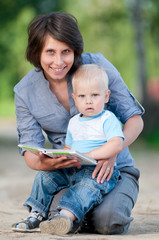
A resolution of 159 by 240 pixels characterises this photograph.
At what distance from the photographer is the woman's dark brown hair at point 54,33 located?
3.62 m

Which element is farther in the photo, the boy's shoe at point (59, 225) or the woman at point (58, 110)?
the woman at point (58, 110)

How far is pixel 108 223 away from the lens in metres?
3.61

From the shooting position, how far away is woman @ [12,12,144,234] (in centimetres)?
362

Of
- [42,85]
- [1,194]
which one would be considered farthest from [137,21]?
[42,85]

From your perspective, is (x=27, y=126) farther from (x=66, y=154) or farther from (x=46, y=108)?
(x=66, y=154)

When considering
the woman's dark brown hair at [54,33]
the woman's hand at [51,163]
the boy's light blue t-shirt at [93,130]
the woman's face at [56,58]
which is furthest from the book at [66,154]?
the woman's dark brown hair at [54,33]

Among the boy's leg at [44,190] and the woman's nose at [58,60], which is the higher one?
the woman's nose at [58,60]

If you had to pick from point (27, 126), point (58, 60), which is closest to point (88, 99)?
point (58, 60)

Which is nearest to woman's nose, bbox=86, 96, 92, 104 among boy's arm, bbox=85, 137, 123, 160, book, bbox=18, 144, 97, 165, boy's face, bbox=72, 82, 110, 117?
boy's face, bbox=72, 82, 110, 117

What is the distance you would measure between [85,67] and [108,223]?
3.97ft

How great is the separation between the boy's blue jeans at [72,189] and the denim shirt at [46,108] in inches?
11.0

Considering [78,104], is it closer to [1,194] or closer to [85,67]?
[85,67]

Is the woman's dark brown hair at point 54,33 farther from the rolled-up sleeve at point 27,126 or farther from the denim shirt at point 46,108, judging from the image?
the rolled-up sleeve at point 27,126

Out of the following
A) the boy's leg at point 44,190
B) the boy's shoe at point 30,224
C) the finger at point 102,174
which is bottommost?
the boy's shoe at point 30,224
